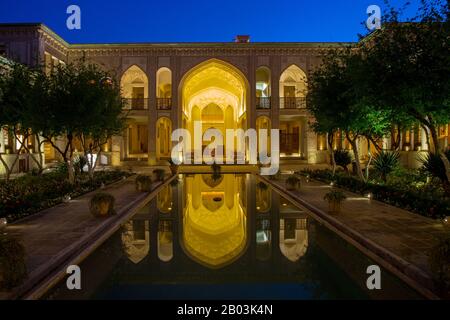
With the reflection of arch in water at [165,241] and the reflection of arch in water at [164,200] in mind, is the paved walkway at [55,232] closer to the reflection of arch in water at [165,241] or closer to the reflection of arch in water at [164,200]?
the reflection of arch in water at [164,200]

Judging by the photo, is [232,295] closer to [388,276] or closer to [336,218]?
[388,276]

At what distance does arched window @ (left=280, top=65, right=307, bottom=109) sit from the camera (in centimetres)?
2992

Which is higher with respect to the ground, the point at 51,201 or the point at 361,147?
the point at 361,147

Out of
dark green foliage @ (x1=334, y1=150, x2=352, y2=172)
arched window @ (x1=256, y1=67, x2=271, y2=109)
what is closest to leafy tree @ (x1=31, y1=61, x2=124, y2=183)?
dark green foliage @ (x1=334, y1=150, x2=352, y2=172)

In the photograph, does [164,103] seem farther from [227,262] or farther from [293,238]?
[227,262]

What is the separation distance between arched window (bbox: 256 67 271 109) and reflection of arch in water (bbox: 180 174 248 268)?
52.9ft

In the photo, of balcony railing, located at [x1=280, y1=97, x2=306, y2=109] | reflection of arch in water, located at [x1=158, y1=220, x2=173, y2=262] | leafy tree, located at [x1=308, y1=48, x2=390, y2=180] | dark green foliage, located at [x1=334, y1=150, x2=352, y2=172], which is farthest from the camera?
balcony railing, located at [x1=280, y1=97, x2=306, y2=109]

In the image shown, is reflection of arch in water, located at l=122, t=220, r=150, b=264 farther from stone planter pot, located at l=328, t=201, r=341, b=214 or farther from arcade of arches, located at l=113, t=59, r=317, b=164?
arcade of arches, located at l=113, t=59, r=317, b=164

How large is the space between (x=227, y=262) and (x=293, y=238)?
2.11 metres

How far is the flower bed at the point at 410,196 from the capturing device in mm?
8785

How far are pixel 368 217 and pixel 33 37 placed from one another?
23.4 meters

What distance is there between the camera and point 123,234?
8.23 metres

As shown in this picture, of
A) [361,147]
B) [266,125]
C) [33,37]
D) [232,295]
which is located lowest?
[232,295]
